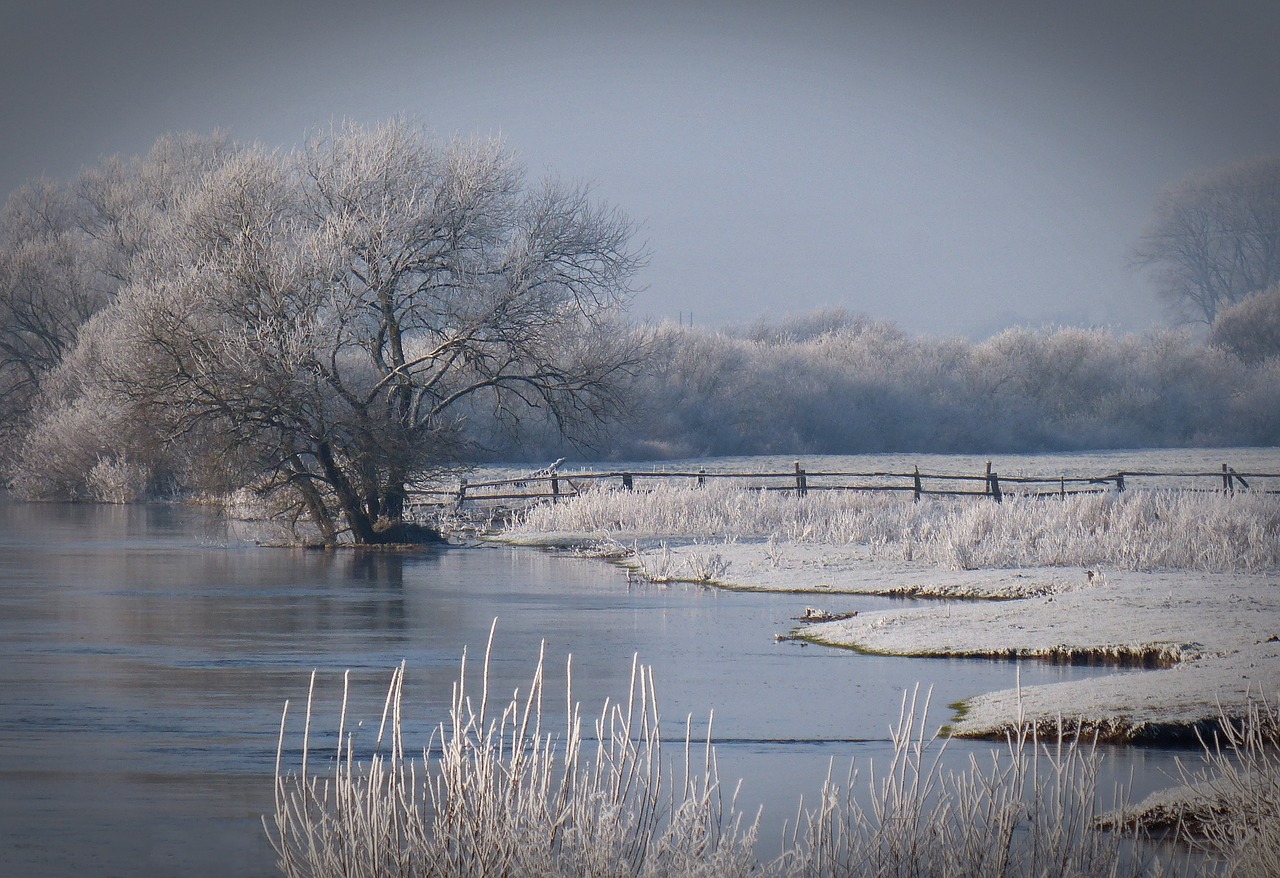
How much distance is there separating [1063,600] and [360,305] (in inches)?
652

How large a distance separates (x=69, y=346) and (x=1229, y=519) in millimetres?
40948

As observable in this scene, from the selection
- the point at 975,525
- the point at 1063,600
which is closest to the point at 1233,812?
the point at 1063,600

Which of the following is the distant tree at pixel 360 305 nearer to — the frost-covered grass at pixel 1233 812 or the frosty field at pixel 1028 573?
the frosty field at pixel 1028 573

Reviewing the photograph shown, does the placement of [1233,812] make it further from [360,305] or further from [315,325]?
[360,305]

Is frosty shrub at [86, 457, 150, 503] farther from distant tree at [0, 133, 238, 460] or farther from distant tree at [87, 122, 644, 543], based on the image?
distant tree at [87, 122, 644, 543]

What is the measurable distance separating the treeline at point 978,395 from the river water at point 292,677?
51.4 m

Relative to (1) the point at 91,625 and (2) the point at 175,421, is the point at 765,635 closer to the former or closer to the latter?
(1) the point at 91,625

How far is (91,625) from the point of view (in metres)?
16.3

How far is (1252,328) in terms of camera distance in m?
79.1

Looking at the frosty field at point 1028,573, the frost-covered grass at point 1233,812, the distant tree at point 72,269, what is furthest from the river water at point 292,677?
the distant tree at point 72,269

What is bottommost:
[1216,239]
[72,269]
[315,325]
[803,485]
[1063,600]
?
[1063,600]

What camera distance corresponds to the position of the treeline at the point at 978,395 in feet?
247

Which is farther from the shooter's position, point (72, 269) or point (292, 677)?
point (72, 269)

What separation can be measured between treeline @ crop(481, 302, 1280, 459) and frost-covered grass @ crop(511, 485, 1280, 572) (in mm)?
39347
